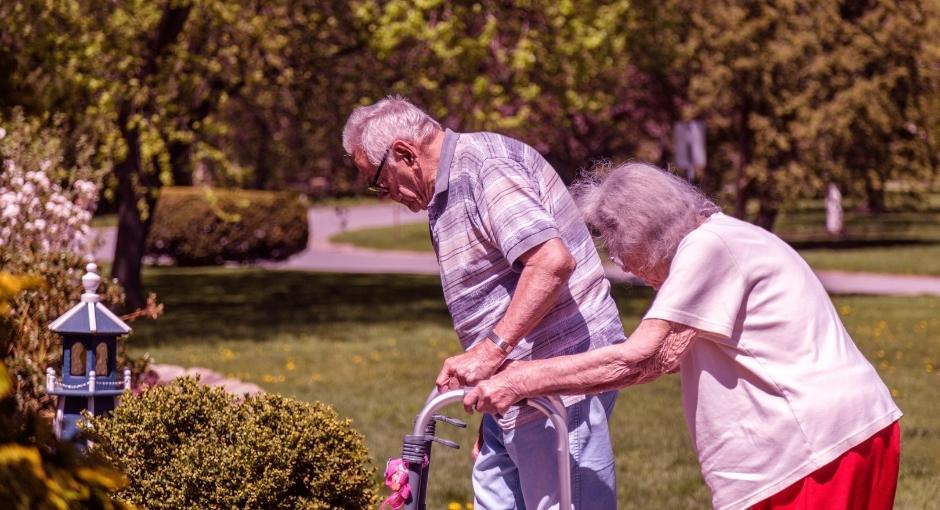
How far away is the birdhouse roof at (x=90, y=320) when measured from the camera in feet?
17.1

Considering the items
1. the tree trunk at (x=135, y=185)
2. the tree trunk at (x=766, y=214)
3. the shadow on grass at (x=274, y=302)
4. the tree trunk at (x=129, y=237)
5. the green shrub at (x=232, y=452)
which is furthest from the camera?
the tree trunk at (x=766, y=214)

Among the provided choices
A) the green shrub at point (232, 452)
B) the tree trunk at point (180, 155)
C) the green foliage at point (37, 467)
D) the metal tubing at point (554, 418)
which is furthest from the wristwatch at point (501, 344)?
the tree trunk at point (180, 155)

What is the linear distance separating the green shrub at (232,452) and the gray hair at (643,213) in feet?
5.39

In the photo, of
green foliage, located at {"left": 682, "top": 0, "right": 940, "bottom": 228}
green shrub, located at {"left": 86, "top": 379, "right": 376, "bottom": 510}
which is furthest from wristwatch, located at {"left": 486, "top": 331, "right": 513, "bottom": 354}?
green foliage, located at {"left": 682, "top": 0, "right": 940, "bottom": 228}

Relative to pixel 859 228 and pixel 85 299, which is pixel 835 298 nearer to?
pixel 85 299

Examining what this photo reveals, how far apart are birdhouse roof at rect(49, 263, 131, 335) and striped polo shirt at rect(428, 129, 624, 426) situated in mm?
1784

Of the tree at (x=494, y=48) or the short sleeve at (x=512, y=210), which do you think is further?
the tree at (x=494, y=48)

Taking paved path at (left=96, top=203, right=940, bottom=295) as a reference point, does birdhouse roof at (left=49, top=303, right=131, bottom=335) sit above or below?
above

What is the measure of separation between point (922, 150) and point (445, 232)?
26.8 metres

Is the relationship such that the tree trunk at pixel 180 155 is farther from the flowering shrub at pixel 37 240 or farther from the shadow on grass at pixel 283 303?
the flowering shrub at pixel 37 240

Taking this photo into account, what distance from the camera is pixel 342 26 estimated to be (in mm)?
17312

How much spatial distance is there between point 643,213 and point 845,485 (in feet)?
2.63

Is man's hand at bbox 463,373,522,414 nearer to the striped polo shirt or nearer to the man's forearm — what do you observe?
the man's forearm

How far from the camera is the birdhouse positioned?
17.2 feet
